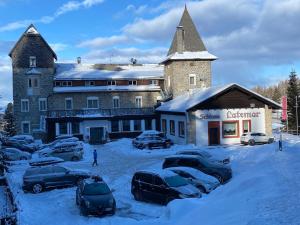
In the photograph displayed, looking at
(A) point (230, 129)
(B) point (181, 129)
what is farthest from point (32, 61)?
(A) point (230, 129)

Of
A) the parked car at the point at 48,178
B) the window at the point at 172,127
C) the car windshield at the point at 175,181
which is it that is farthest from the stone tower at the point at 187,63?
the car windshield at the point at 175,181

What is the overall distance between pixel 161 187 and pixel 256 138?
25029mm

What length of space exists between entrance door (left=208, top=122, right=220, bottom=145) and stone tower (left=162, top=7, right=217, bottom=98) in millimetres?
12945

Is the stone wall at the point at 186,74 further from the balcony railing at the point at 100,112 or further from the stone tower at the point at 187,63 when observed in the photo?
the balcony railing at the point at 100,112

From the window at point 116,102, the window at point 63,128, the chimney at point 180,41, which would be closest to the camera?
the window at point 63,128

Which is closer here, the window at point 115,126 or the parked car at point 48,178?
the parked car at point 48,178

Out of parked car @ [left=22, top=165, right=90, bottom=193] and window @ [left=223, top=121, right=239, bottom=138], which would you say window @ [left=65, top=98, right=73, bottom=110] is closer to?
window @ [left=223, top=121, right=239, bottom=138]

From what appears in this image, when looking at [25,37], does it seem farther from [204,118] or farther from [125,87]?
[204,118]

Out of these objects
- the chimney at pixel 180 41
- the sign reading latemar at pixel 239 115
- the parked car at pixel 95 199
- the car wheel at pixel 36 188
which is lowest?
the car wheel at pixel 36 188

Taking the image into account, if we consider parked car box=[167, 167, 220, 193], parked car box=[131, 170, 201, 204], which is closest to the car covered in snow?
parked car box=[167, 167, 220, 193]

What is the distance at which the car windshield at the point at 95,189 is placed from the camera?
1939 centimetres

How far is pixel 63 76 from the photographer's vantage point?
58.7 meters

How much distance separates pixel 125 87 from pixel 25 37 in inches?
592

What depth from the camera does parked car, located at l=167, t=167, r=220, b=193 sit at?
21031mm
